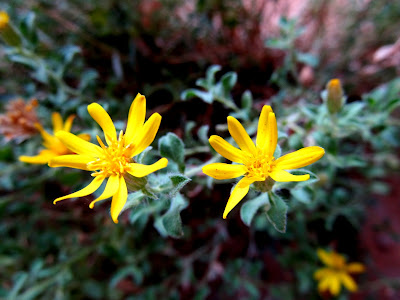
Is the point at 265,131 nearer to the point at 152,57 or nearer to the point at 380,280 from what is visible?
the point at 152,57

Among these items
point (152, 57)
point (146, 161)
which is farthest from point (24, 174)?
point (146, 161)

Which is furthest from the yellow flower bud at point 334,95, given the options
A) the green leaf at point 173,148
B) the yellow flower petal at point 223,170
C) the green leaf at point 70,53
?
the green leaf at point 70,53

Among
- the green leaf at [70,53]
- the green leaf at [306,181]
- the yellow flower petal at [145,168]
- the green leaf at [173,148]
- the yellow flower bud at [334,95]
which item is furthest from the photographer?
the green leaf at [70,53]

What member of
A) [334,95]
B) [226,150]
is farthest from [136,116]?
[334,95]

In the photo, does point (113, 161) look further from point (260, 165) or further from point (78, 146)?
point (260, 165)

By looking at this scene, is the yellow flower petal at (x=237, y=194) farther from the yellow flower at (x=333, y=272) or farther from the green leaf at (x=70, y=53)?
the yellow flower at (x=333, y=272)
